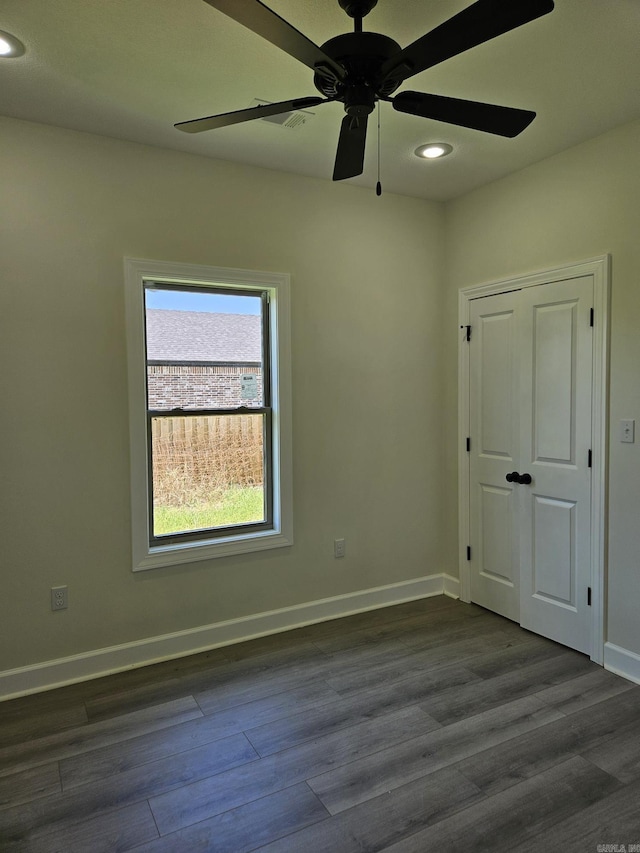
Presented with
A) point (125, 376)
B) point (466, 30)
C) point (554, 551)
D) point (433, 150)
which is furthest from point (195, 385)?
A: point (554, 551)

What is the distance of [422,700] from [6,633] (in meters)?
2.12

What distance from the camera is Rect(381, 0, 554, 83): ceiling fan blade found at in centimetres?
131

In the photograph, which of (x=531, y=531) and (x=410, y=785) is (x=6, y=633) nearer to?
(x=410, y=785)

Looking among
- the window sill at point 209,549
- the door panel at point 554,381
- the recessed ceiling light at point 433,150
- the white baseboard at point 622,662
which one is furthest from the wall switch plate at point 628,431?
the window sill at point 209,549

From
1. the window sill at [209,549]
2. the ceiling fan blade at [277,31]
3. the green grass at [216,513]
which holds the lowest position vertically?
the window sill at [209,549]

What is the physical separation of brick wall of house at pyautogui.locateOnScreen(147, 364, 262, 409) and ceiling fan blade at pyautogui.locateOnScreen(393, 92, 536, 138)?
72.8 inches

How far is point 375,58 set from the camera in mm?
1616

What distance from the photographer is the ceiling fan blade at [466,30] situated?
4.29 feet

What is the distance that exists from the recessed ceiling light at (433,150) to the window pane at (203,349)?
1.27m

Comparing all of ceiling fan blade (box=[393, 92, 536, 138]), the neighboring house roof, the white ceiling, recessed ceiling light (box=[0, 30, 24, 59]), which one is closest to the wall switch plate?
the white ceiling

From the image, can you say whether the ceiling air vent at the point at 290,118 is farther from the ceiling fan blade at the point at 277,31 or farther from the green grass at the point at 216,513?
the green grass at the point at 216,513

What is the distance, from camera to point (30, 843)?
179 centimetres

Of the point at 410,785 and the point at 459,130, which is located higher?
the point at 459,130

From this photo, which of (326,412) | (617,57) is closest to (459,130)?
(617,57)
